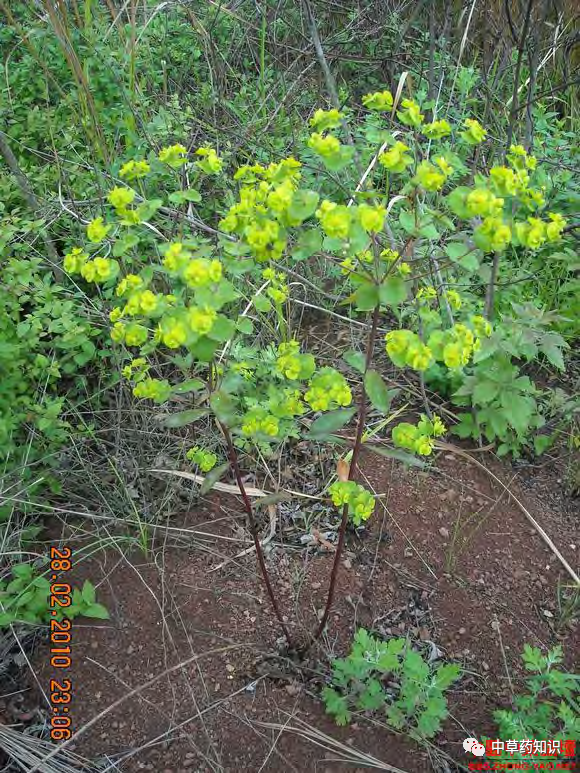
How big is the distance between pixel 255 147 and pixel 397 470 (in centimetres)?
159

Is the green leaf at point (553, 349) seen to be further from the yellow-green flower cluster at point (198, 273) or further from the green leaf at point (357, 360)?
the yellow-green flower cluster at point (198, 273)

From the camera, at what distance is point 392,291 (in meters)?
1.23

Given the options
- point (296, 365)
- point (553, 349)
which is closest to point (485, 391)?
point (553, 349)

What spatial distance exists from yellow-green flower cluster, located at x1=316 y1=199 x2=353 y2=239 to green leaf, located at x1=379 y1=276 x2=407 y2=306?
171mm

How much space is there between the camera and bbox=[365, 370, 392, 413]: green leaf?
4.24 feet

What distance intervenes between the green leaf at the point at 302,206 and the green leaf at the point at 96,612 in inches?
50.7

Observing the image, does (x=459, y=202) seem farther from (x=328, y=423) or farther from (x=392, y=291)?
(x=328, y=423)

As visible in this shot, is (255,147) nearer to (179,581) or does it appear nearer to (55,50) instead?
(55,50)

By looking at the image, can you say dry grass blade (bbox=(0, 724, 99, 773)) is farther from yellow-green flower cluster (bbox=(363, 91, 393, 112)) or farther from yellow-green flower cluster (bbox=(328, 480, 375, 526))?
yellow-green flower cluster (bbox=(363, 91, 393, 112))

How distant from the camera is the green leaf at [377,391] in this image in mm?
1292

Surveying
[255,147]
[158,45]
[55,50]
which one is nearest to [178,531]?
[255,147]
